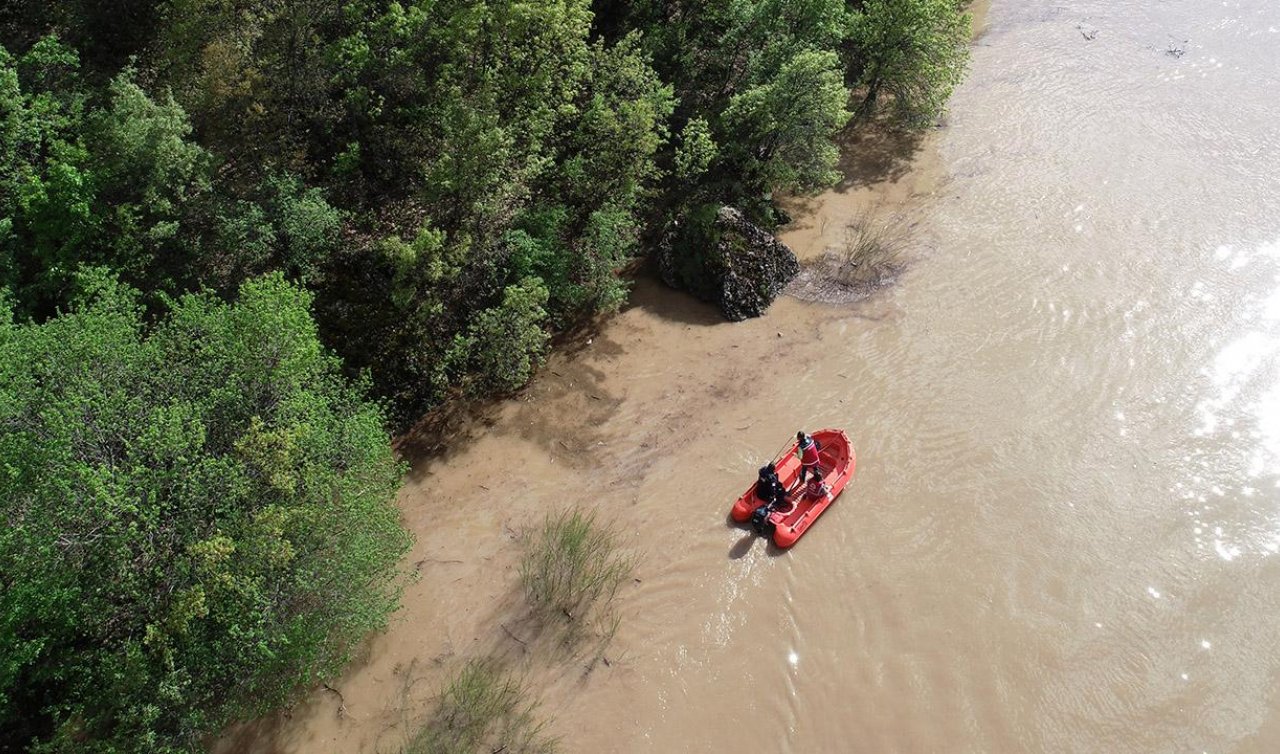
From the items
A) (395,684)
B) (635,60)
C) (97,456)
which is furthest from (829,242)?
(97,456)

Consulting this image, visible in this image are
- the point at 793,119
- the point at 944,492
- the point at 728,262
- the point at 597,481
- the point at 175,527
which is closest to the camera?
the point at 175,527

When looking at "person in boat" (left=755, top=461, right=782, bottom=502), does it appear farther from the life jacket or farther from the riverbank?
the riverbank

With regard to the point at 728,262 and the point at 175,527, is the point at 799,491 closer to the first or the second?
the point at 728,262

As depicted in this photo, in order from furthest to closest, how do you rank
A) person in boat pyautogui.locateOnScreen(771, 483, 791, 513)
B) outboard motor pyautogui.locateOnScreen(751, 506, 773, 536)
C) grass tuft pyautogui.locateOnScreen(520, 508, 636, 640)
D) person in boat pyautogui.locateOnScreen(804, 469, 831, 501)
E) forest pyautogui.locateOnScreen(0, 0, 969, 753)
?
person in boat pyautogui.locateOnScreen(804, 469, 831, 501)
person in boat pyautogui.locateOnScreen(771, 483, 791, 513)
outboard motor pyautogui.locateOnScreen(751, 506, 773, 536)
grass tuft pyautogui.locateOnScreen(520, 508, 636, 640)
forest pyautogui.locateOnScreen(0, 0, 969, 753)

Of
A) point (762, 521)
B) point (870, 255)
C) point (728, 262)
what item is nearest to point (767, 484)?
point (762, 521)

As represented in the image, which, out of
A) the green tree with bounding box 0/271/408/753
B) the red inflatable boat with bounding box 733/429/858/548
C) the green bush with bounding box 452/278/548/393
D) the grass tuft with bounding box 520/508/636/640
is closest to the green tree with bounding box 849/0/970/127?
the red inflatable boat with bounding box 733/429/858/548
